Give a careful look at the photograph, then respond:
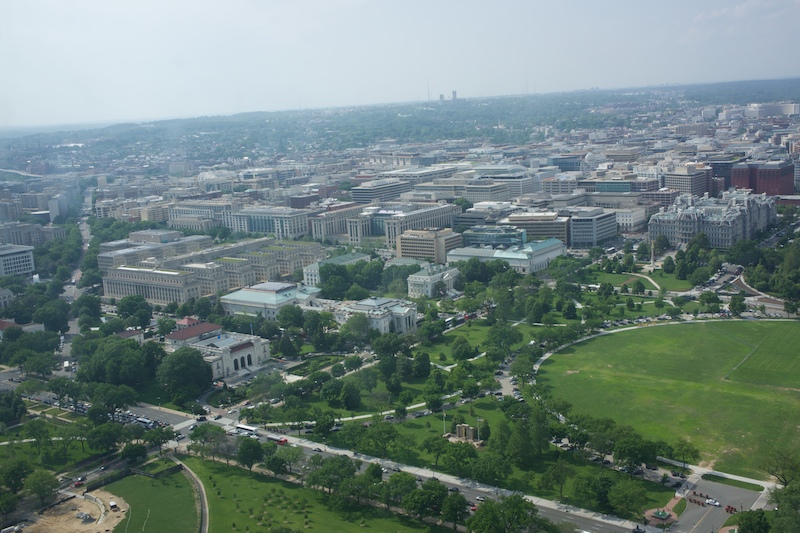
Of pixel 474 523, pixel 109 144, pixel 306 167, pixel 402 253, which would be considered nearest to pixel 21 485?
pixel 474 523

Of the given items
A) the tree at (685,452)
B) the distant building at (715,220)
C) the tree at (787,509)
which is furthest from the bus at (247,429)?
the distant building at (715,220)

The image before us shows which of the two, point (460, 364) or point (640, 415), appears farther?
point (460, 364)

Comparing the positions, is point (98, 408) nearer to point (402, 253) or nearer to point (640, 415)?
point (640, 415)

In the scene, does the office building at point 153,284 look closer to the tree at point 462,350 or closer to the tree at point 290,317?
the tree at point 290,317

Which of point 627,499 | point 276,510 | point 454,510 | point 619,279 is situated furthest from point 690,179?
point 276,510

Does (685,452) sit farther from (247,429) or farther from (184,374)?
(184,374)
